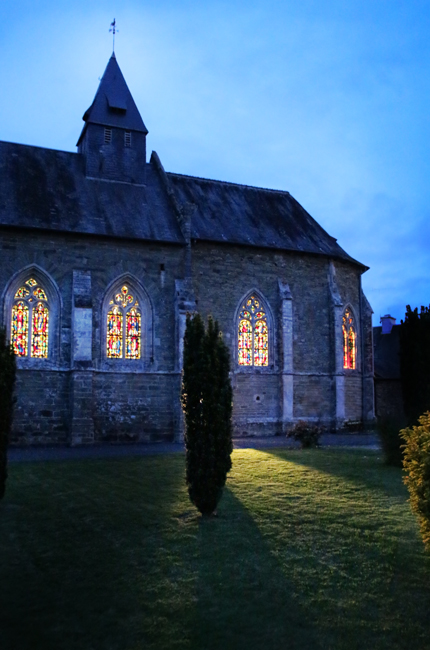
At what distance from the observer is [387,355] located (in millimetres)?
40531

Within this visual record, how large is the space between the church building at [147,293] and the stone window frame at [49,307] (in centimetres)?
5

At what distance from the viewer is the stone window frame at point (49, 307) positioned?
73.7 ft

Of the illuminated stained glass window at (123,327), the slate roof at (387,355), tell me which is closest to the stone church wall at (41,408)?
the illuminated stained glass window at (123,327)

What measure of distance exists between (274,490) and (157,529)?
3464 mm

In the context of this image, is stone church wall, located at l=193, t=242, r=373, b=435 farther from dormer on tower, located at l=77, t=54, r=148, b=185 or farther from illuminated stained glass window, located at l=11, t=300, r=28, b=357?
illuminated stained glass window, located at l=11, t=300, r=28, b=357

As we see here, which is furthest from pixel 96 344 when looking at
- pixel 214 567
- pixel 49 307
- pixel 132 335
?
pixel 214 567

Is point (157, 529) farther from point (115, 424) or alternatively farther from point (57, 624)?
point (115, 424)

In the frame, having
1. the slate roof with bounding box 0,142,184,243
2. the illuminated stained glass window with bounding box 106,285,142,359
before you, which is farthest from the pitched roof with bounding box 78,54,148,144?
the illuminated stained glass window with bounding box 106,285,142,359

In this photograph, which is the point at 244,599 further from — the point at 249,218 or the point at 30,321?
the point at 249,218

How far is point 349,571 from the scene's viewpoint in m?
8.13

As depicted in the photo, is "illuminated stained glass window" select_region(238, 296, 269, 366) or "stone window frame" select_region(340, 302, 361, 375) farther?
"stone window frame" select_region(340, 302, 361, 375)

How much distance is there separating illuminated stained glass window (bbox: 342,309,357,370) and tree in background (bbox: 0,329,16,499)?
19720 millimetres

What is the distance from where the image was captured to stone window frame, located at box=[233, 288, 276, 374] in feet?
86.9

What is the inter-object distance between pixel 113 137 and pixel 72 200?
4430 millimetres
